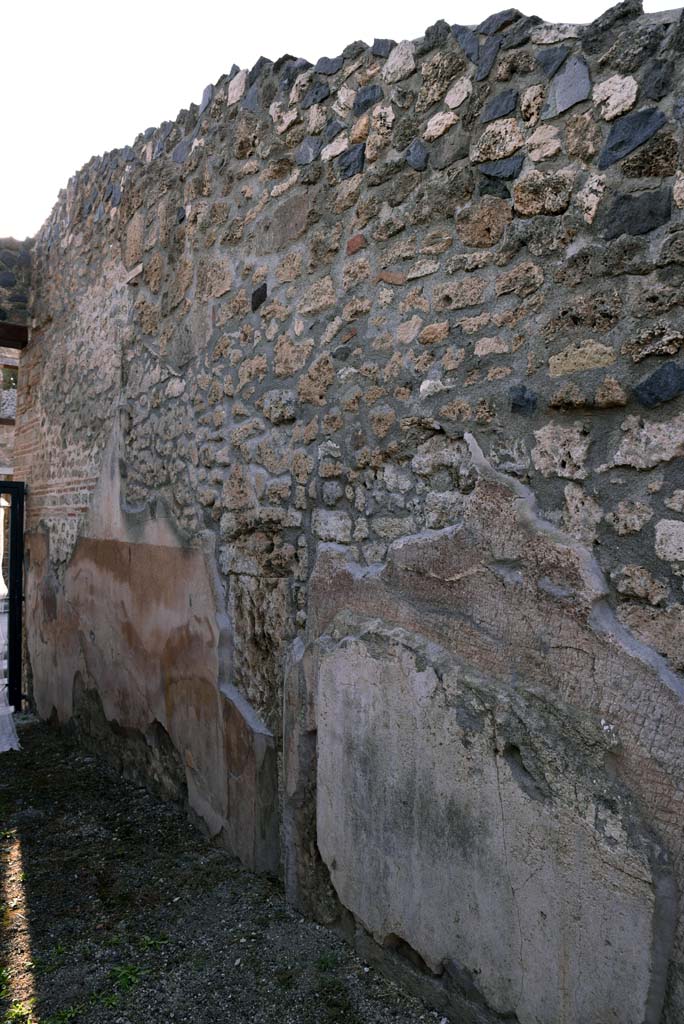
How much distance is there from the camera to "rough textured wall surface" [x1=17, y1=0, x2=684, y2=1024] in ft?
5.62

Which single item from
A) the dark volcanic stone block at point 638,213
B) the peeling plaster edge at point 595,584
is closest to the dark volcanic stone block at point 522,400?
the peeling plaster edge at point 595,584

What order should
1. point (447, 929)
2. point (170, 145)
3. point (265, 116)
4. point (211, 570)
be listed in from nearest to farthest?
point (447, 929), point (265, 116), point (211, 570), point (170, 145)

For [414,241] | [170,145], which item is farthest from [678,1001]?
[170,145]

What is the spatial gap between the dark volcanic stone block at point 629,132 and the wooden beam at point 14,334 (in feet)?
16.4

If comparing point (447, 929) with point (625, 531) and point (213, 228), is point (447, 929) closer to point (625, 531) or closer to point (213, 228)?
point (625, 531)

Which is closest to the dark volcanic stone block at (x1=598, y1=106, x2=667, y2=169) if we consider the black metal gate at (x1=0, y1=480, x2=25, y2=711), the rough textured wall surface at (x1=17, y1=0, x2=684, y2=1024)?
the rough textured wall surface at (x1=17, y1=0, x2=684, y2=1024)

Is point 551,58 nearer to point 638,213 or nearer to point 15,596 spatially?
point 638,213

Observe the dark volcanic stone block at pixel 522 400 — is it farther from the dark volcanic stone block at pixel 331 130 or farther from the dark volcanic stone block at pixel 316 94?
the dark volcanic stone block at pixel 316 94

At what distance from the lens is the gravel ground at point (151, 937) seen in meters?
2.22

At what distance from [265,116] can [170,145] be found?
2.97ft

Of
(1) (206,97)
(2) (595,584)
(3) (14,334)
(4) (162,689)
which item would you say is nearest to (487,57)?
(2) (595,584)

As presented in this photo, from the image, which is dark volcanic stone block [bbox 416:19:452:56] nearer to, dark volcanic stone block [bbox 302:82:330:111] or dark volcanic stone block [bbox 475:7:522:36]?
dark volcanic stone block [bbox 475:7:522:36]

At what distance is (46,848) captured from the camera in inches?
129

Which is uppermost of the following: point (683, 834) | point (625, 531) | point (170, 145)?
point (170, 145)
